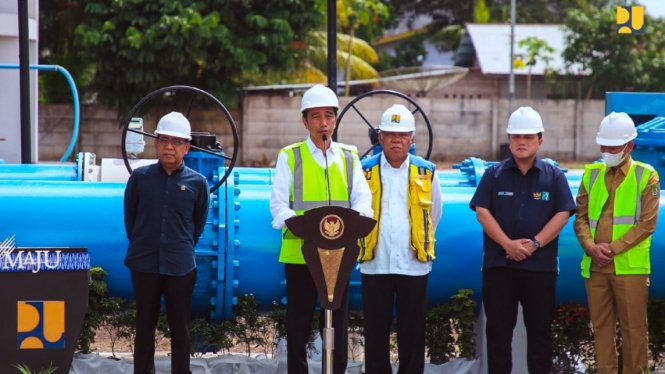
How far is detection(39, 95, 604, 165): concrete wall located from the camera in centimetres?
2322

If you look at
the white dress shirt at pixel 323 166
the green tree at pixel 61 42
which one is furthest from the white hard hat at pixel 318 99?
the green tree at pixel 61 42

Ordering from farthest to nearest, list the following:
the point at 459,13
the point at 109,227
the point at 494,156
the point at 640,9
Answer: the point at 459,13 < the point at 494,156 < the point at 640,9 < the point at 109,227

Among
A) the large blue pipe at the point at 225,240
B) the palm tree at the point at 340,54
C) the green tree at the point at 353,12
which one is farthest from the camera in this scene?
the green tree at the point at 353,12

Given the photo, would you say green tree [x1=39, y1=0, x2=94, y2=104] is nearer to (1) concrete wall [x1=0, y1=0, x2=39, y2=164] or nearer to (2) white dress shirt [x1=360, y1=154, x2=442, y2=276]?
(1) concrete wall [x1=0, y1=0, x2=39, y2=164]

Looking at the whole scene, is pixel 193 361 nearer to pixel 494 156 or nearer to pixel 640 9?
pixel 640 9

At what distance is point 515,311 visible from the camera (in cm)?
553

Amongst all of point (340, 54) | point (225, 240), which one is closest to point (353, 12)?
point (340, 54)

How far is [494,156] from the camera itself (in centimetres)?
2547

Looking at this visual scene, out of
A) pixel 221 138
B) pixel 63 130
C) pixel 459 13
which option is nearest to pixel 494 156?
pixel 221 138

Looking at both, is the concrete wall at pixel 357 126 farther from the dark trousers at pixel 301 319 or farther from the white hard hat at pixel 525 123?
the dark trousers at pixel 301 319

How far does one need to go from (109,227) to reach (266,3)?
1567 centimetres

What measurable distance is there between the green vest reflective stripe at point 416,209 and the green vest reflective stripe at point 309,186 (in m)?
0.32

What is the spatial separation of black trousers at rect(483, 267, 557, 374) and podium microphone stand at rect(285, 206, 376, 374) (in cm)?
128

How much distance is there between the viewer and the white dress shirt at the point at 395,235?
5352 mm
